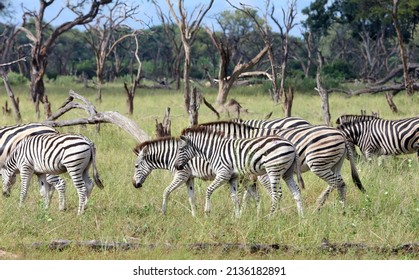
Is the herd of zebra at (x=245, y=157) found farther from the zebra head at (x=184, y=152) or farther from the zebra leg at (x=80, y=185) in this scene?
the zebra leg at (x=80, y=185)

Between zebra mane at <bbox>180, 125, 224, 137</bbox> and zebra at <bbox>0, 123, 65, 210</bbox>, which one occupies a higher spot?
zebra mane at <bbox>180, 125, 224, 137</bbox>

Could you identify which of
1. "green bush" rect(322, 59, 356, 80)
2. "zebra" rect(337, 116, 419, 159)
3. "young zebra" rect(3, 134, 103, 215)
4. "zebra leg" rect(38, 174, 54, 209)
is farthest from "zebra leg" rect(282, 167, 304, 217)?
"green bush" rect(322, 59, 356, 80)

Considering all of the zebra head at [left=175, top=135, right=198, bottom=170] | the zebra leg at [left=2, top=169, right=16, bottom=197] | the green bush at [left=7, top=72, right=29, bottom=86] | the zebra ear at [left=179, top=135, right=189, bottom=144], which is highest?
the zebra ear at [left=179, top=135, right=189, bottom=144]

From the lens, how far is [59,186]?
7.53 m

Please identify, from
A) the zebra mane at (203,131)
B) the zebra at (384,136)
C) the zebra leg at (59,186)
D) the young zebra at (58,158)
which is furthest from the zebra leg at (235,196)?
the zebra at (384,136)

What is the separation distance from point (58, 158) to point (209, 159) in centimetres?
142

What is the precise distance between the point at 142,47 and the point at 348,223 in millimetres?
53229

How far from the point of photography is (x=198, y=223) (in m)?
6.59

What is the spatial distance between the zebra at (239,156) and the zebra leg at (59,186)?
1205 mm

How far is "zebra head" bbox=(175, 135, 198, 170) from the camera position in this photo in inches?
283

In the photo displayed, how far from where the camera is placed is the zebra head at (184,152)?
718 cm

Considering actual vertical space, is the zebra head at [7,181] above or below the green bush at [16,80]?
above

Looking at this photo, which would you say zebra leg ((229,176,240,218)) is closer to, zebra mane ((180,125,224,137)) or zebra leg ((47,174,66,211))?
zebra mane ((180,125,224,137))
